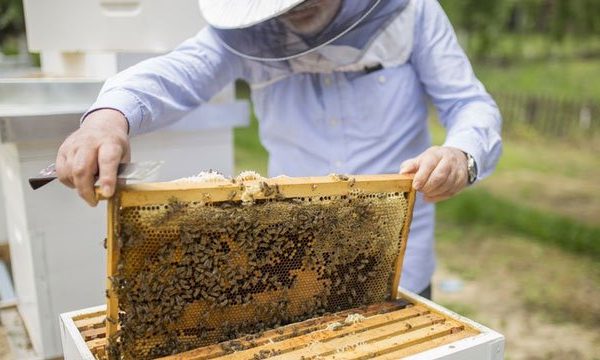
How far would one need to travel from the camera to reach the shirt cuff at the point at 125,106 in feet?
5.05

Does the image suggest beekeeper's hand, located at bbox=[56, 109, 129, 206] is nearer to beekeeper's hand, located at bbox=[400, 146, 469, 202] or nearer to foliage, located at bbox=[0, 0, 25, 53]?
beekeeper's hand, located at bbox=[400, 146, 469, 202]

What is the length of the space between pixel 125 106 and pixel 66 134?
2.61 feet

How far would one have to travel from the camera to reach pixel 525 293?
191 inches

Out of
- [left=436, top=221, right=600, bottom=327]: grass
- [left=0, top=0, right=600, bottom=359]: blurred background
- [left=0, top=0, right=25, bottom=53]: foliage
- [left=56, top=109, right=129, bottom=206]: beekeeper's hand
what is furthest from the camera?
[left=0, top=0, right=25, bottom=53]: foliage

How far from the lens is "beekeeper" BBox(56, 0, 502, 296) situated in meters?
1.76

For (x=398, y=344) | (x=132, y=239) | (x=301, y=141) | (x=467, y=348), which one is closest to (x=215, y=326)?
(x=132, y=239)

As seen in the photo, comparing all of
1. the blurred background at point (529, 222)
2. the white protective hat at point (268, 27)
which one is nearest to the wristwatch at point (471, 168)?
the white protective hat at point (268, 27)

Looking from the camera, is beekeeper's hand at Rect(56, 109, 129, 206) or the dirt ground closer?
beekeeper's hand at Rect(56, 109, 129, 206)

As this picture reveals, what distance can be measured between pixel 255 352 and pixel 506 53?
1987cm

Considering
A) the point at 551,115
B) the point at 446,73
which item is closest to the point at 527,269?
the point at 446,73

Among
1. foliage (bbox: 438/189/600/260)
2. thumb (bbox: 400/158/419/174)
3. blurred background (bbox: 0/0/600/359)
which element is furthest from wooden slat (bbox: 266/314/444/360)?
foliage (bbox: 438/189/600/260)

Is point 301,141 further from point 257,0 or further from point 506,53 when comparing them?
point 506,53

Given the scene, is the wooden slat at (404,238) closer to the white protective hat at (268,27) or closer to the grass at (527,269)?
the white protective hat at (268,27)

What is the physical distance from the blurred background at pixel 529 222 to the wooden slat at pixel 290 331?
202cm
